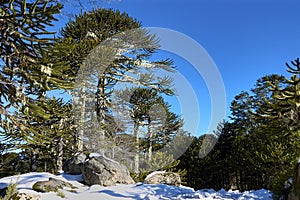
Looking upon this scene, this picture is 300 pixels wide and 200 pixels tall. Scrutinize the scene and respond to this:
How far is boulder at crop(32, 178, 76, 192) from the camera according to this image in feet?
22.1

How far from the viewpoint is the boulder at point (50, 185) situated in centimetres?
675

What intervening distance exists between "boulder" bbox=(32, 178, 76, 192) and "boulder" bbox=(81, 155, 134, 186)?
0.76 metres

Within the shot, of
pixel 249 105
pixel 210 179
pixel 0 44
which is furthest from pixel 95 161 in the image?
pixel 210 179

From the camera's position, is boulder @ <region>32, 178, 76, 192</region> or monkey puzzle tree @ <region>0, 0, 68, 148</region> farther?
boulder @ <region>32, 178, 76, 192</region>

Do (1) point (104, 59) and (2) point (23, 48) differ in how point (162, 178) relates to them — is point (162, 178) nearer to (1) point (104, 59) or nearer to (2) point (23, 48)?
(1) point (104, 59)

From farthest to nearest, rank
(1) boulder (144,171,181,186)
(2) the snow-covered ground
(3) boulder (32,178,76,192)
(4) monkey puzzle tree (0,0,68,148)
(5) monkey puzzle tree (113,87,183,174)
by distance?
(5) monkey puzzle tree (113,87,183,174)
(1) boulder (144,171,181,186)
(3) boulder (32,178,76,192)
(2) the snow-covered ground
(4) monkey puzzle tree (0,0,68,148)

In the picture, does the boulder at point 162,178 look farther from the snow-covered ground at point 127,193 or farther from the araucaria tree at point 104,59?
the araucaria tree at point 104,59

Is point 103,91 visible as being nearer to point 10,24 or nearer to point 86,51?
point 86,51

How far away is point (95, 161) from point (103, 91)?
158 inches

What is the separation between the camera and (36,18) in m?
3.79

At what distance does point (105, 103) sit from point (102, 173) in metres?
4.36

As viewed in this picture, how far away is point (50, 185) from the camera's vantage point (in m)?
7.09

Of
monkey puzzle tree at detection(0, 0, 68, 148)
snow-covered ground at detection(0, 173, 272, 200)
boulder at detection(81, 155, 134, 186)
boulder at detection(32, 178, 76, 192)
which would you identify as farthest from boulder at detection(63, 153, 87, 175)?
monkey puzzle tree at detection(0, 0, 68, 148)

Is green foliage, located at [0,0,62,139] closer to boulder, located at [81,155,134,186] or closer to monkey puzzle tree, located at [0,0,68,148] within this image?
monkey puzzle tree, located at [0,0,68,148]
